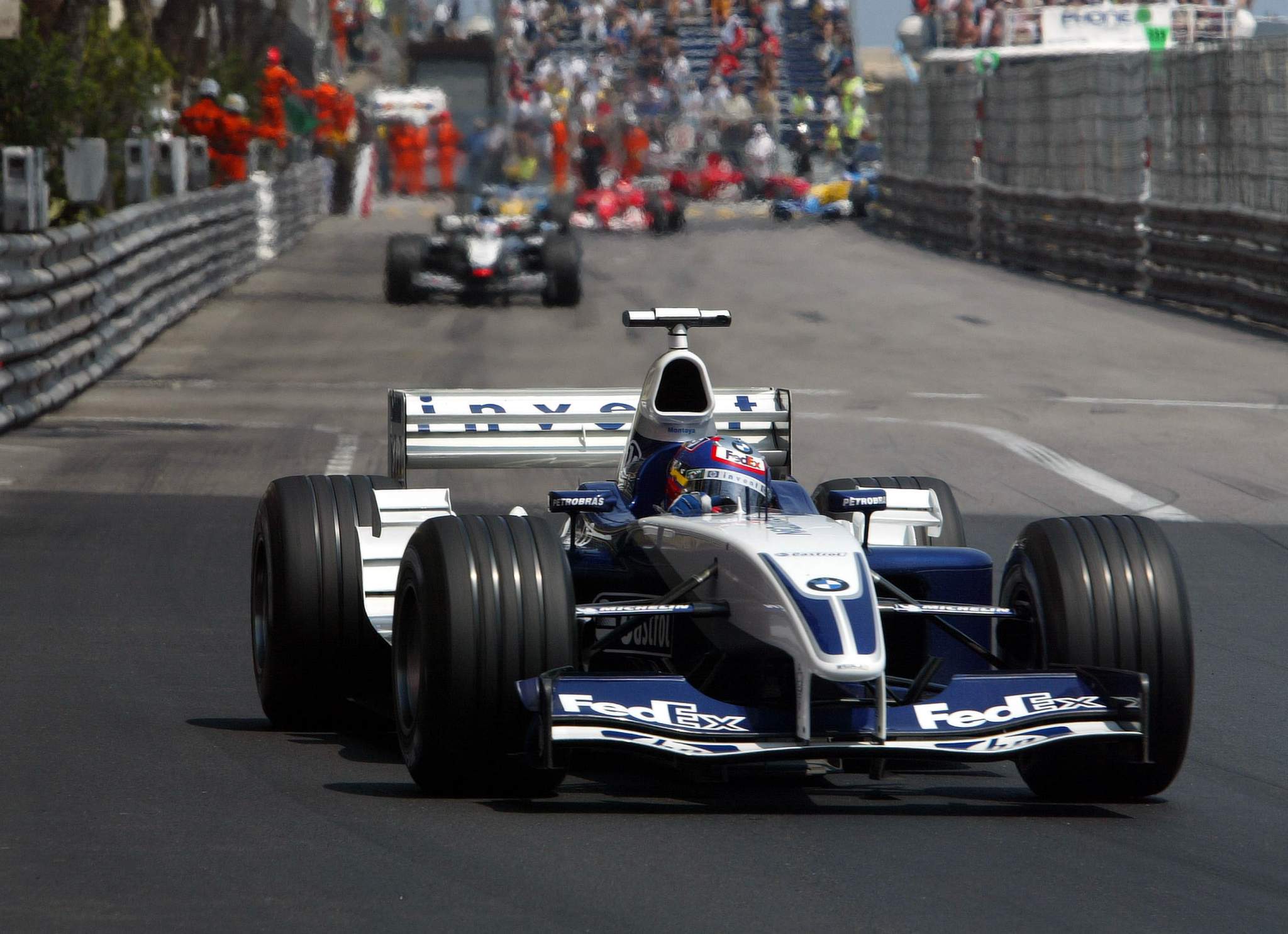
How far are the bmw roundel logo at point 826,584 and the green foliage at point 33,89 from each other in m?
14.5

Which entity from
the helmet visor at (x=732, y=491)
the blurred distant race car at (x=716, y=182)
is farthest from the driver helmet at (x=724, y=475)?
the blurred distant race car at (x=716, y=182)

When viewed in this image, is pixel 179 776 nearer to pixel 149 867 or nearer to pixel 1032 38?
pixel 149 867

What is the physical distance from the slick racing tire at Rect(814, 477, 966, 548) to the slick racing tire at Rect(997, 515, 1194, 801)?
4.05 ft

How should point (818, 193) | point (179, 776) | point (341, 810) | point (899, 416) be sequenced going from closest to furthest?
point (341, 810), point (179, 776), point (899, 416), point (818, 193)

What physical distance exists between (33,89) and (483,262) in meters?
7.67

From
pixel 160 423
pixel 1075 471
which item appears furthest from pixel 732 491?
pixel 160 423

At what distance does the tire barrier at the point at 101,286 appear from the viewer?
1479 centimetres

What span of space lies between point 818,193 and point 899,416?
35.6 m

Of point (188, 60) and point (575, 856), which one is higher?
point (188, 60)

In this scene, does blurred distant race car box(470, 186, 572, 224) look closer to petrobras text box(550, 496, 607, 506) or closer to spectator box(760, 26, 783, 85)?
spectator box(760, 26, 783, 85)

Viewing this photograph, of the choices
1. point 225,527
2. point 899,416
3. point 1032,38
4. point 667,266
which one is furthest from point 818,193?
point 225,527

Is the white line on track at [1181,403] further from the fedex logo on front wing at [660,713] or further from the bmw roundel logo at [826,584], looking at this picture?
the fedex logo on front wing at [660,713]

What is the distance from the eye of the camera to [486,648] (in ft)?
17.9

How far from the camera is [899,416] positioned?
16.2 metres
